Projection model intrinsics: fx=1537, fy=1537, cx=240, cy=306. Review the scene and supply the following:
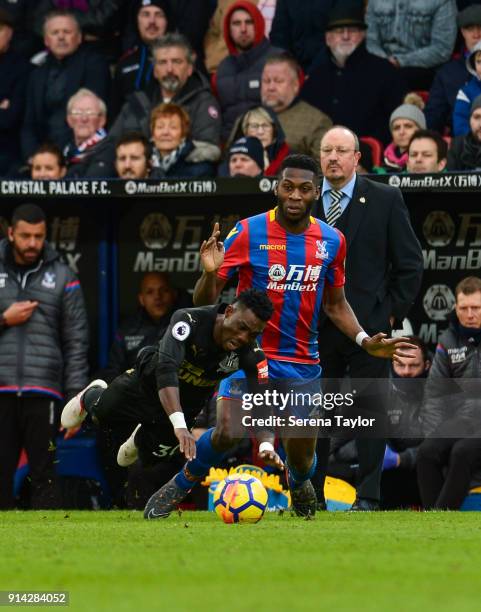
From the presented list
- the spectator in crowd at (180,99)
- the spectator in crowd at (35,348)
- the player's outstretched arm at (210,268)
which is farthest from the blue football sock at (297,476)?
the spectator in crowd at (180,99)

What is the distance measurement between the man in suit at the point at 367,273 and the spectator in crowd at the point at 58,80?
180 inches

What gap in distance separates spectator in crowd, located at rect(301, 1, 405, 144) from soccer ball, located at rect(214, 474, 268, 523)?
5345 mm

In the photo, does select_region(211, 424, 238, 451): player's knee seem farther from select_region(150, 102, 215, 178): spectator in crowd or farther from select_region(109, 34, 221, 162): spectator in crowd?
select_region(109, 34, 221, 162): spectator in crowd

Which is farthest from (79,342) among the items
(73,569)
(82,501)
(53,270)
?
(73,569)

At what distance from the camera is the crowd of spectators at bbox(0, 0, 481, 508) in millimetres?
12078

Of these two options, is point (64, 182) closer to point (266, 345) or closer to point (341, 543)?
point (266, 345)

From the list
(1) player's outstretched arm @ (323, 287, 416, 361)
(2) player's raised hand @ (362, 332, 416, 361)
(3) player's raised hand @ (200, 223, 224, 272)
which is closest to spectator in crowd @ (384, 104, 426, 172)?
(1) player's outstretched arm @ (323, 287, 416, 361)

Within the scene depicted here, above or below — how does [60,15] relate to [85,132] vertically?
above

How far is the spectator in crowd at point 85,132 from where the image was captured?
13578 millimetres

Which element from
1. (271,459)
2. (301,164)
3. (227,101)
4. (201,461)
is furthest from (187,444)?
(227,101)

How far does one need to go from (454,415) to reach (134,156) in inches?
141

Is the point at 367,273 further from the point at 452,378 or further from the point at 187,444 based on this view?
the point at 187,444

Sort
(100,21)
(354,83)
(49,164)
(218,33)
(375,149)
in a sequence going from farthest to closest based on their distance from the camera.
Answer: (100,21), (218,33), (354,83), (49,164), (375,149)

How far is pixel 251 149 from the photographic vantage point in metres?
12.6
